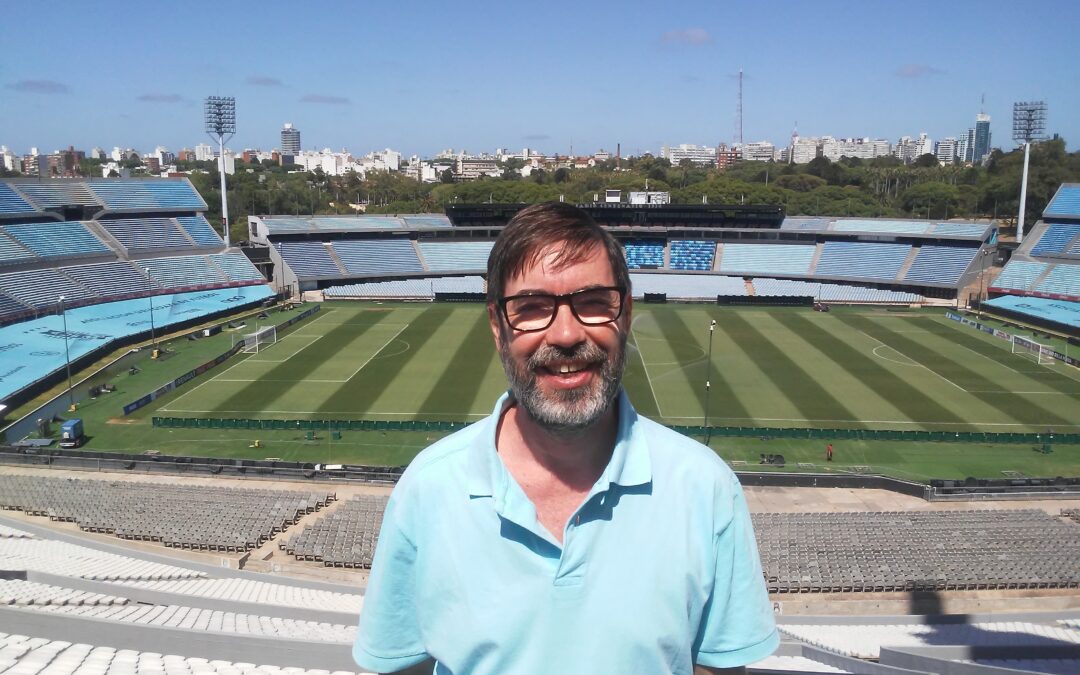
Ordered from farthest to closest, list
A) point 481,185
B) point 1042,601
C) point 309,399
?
point 481,185
point 309,399
point 1042,601

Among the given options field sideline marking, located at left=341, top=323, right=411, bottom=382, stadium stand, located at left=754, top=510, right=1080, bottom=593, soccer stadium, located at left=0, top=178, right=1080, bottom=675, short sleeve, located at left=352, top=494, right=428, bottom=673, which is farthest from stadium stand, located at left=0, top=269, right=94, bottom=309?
short sleeve, located at left=352, top=494, right=428, bottom=673

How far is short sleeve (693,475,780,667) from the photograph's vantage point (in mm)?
2359

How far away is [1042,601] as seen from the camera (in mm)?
17484

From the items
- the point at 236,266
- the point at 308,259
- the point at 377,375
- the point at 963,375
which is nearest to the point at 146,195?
the point at 236,266

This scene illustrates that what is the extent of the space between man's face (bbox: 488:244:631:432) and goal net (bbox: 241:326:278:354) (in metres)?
41.5

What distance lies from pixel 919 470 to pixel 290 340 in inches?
1300

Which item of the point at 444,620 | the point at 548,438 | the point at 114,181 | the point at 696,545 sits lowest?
the point at 444,620

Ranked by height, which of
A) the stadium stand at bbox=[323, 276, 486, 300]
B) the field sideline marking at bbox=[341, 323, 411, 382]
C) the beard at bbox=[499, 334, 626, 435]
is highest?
the beard at bbox=[499, 334, 626, 435]

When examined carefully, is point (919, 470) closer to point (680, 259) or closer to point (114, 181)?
point (680, 259)

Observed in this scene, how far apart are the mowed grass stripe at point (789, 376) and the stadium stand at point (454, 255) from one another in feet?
84.8

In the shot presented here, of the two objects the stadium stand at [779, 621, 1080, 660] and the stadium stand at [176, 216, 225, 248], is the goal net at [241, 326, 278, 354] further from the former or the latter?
the stadium stand at [779, 621, 1080, 660]

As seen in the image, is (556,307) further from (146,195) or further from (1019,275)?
(146,195)

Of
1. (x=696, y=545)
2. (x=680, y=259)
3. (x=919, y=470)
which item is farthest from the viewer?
(x=680, y=259)

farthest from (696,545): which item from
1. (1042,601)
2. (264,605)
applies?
(1042,601)
